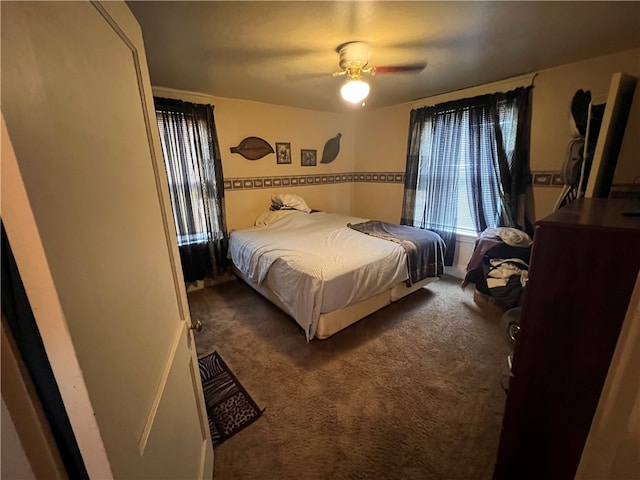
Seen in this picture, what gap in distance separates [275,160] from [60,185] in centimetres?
353

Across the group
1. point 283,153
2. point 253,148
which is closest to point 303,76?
point 253,148

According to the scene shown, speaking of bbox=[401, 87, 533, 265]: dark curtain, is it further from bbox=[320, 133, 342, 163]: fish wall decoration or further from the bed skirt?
bbox=[320, 133, 342, 163]: fish wall decoration

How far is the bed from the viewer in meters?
2.07

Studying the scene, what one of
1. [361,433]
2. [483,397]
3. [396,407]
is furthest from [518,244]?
[361,433]

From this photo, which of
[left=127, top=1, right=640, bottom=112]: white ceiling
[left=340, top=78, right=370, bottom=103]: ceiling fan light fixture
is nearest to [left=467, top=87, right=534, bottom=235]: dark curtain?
[left=127, top=1, right=640, bottom=112]: white ceiling

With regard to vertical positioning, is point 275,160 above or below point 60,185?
above

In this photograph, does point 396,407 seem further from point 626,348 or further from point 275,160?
point 275,160

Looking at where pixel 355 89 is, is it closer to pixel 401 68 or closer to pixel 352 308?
pixel 401 68

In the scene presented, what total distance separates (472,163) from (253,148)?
2.73 m

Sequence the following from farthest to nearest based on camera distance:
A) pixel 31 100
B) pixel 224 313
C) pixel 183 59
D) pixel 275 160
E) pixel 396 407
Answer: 1. pixel 275 160
2. pixel 224 313
3. pixel 183 59
4. pixel 396 407
5. pixel 31 100

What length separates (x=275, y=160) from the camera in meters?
3.78

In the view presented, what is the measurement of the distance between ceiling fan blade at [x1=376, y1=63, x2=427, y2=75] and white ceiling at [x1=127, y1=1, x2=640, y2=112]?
0.19 ft

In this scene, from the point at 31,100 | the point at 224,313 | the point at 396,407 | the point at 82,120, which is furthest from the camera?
the point at 224,313

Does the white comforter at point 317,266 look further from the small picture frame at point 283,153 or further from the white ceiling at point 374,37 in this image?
the white ceiling at point 374,37
